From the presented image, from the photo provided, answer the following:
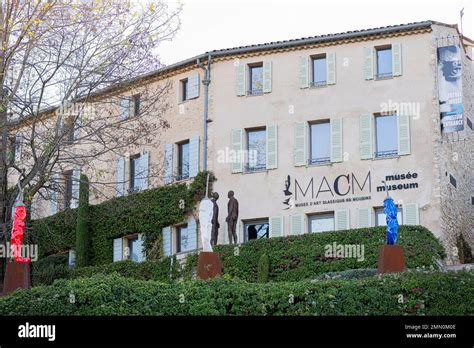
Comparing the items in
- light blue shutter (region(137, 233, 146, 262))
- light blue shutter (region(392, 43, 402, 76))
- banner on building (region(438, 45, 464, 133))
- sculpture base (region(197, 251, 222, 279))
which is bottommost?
sculpture base (region(197, 251, 222, 279))

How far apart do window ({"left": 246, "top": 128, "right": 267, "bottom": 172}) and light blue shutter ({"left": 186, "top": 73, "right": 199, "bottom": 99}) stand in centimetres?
281

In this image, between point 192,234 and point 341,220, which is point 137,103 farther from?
point 341,220

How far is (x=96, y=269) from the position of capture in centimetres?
4241

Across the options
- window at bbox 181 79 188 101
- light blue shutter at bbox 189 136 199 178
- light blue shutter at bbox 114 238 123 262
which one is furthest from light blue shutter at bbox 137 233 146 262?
window at bbox 181 79 188 101

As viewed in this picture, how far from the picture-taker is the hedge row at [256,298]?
2347 cm

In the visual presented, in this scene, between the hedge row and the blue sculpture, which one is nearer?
the hedge row

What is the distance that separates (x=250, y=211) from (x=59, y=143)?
41.2 feet

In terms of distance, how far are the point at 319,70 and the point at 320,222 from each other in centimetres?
566

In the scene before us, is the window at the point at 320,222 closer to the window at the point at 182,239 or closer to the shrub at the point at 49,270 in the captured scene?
the window at the point at 182,239

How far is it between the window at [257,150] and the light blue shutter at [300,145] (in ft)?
4.16

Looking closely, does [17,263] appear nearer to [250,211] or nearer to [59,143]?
[59,143]

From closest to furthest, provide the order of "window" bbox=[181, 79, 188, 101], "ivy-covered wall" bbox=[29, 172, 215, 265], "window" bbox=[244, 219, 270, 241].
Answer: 1. "window" bbox=[244, 219, 270, 241]
2. "ivy-covered wall" bbox=[29, 172, 215, 265]
3. "window" bbox=[181, 79, 188, 101]

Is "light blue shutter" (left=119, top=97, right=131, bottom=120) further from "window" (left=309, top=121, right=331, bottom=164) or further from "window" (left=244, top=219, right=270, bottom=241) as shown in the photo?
"window" (left=309, top=121, right=331, bottom=164)

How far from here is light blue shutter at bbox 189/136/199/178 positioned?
42688 millimetres
